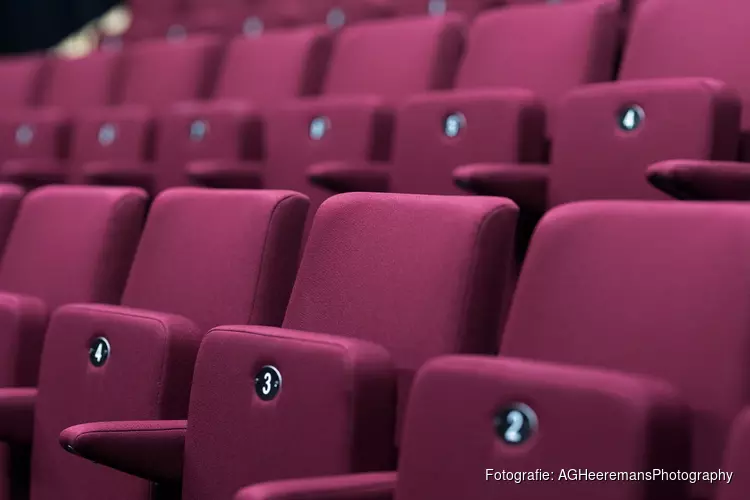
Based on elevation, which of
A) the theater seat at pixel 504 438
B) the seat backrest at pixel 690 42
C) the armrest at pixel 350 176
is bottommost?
the theater seat at pixel 504 438

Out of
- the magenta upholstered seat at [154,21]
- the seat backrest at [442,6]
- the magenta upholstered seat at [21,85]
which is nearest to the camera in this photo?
the seat backrest at [442,6]

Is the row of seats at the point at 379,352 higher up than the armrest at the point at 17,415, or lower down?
higher up

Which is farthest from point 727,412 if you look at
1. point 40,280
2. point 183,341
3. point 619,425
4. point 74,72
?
point 74,72

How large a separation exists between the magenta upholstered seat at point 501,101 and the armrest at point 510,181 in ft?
0.06

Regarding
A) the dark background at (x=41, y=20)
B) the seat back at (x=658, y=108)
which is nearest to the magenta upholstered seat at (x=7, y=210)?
the seat back at (x=658, y=108)

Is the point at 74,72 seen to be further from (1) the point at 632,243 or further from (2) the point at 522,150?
(1) the point at 632,243

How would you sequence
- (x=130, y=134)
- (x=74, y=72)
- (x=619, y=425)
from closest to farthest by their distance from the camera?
(x=619, y=425)
(x=130, y=134)
(x=74, y=72)

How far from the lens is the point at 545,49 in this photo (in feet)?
1.37

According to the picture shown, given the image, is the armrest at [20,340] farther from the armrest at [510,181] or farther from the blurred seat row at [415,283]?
the armrest at [510,181]

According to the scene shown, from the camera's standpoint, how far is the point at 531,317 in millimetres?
212

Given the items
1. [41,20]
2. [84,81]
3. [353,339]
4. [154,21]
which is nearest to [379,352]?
[353,339]

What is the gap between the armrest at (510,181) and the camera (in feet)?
Result: 1.12

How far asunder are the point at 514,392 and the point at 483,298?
55 millimetres

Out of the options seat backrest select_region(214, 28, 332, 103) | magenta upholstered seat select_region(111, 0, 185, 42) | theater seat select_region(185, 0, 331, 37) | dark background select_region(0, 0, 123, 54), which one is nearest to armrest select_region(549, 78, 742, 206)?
seat backrest select_region(214, 28, 332, 103)
